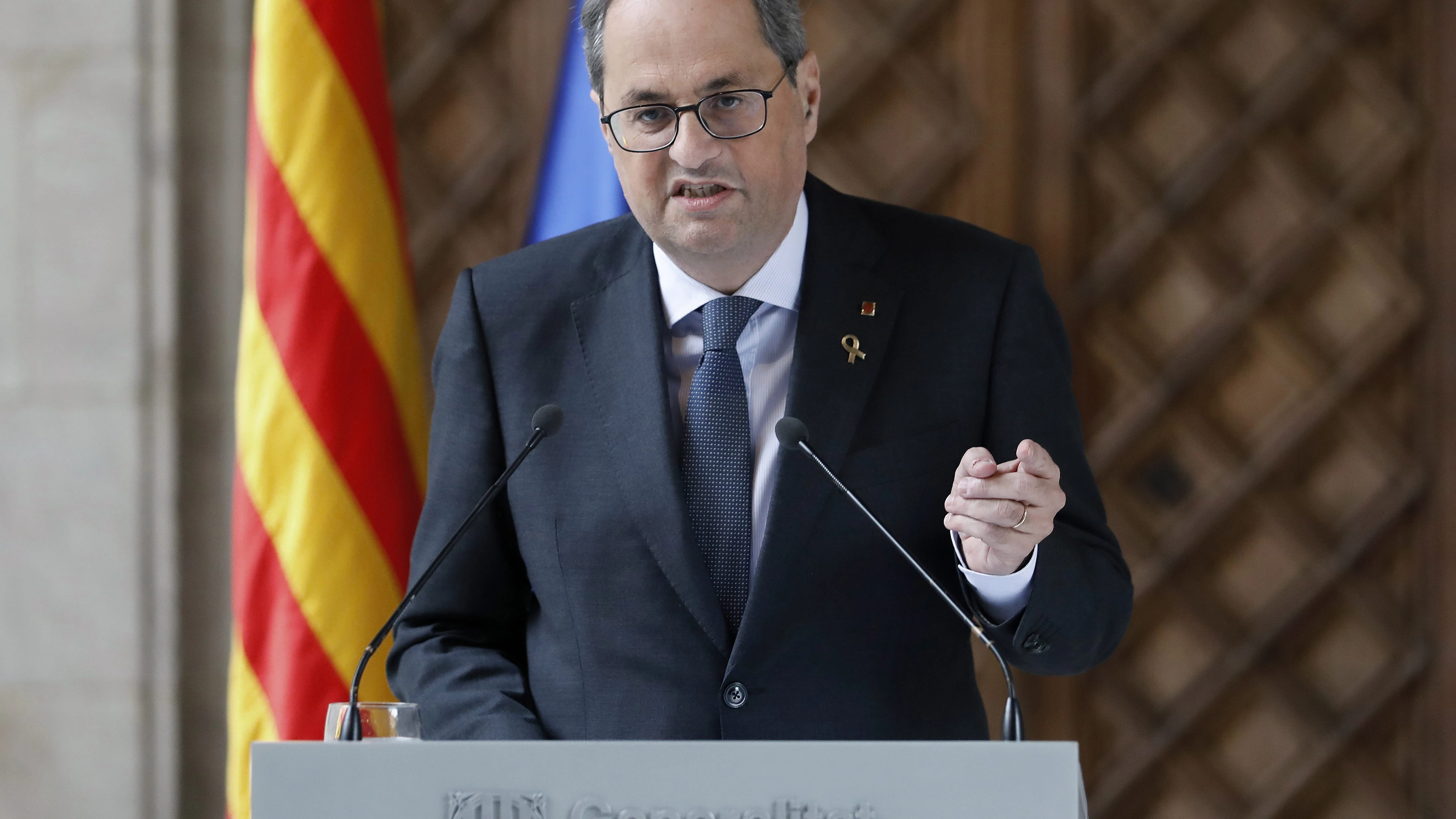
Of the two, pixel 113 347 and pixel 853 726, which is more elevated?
pixel 113 347

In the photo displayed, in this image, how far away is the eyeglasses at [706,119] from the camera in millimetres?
1270

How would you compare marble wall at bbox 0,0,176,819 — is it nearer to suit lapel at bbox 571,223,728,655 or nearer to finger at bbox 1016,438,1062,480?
suit lapel at bbox 571,223,728,655

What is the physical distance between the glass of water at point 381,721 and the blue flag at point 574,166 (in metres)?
1.13

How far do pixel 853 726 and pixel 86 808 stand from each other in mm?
1833

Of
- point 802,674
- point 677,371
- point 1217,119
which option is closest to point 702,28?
point 677,371

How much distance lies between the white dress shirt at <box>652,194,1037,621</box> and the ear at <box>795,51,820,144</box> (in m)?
0.08

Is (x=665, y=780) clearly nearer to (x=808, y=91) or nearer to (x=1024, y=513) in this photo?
(x=1024, y=513)

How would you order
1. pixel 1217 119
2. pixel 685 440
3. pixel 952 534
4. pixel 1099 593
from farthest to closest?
pixel 1217 119 < pixel 685 440 < pixel 1099 593 < pixel 952 534

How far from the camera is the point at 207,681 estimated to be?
96.1 inches

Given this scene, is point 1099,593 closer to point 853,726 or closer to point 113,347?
point 853,726

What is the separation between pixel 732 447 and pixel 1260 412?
147 centimetres

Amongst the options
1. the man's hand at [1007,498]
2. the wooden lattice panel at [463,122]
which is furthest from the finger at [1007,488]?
the wooden lattice panel at [463,122]

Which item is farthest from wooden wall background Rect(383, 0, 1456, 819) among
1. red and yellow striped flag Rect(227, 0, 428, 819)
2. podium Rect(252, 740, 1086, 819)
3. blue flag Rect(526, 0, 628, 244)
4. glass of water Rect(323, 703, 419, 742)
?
podium Rect(252, 740, 1086, 819)

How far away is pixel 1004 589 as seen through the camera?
1143mm
